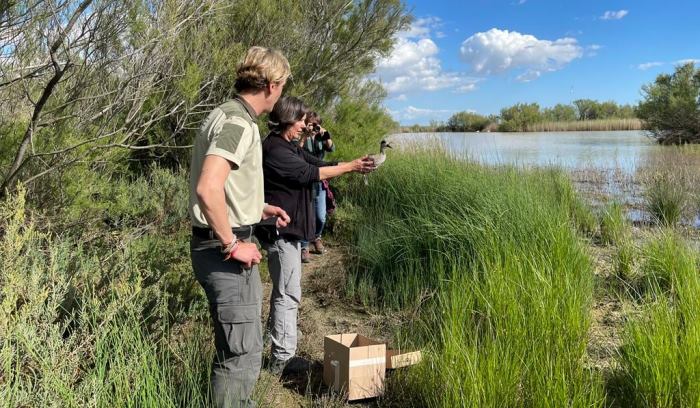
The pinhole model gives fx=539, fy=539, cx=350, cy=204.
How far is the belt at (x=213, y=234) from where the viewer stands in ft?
7.20

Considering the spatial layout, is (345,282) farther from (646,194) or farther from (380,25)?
(646,194)

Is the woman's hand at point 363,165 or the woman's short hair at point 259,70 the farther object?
the woman's hand at point 363,165

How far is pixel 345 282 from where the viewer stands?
4945 mm

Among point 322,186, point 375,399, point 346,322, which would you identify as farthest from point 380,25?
point 375,399

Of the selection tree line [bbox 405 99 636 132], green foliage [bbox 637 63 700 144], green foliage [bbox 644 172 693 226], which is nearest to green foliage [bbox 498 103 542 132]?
tree line [bbox 405 99 636 132]

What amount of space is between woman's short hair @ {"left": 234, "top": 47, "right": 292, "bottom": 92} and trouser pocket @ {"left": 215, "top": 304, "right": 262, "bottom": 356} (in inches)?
37.3

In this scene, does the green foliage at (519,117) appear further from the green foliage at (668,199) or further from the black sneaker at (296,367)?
the black sneaker at (296,367)

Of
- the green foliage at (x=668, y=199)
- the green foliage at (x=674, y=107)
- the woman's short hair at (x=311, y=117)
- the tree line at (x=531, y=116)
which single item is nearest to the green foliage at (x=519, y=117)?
the tree line at (x=531, y=116)

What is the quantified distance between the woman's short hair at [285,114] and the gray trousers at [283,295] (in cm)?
68

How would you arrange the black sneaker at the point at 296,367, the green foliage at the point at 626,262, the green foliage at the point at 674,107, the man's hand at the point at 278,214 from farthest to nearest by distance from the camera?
1. the green foliage at the point at 674,107
2. the green foliage at the point at 626,262
3. the black sneaker at the point at 296,367
4. the man's hand at the point at 278,214

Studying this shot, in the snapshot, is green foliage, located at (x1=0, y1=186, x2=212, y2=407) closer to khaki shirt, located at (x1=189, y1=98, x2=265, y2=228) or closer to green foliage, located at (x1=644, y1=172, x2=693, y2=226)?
khaki shirt, located at (x1=189, y1=98, x2=265, y2=228)

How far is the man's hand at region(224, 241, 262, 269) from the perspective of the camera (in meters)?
2.13

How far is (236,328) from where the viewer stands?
2.23 m

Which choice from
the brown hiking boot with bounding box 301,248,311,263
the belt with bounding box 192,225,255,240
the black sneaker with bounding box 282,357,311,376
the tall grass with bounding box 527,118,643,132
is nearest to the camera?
the belt with bounding box 192,225,255,240
